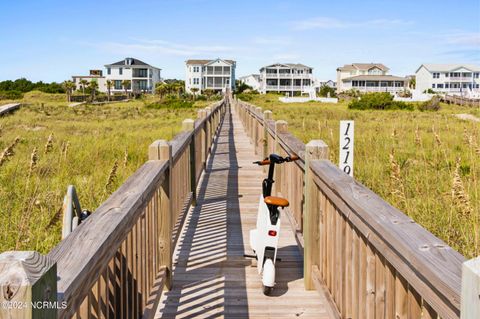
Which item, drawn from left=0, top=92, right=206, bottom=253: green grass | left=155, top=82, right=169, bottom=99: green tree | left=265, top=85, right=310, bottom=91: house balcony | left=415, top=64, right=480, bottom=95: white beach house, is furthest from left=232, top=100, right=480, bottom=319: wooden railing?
left=265, top=85, right=310, bottom=91: house balcony

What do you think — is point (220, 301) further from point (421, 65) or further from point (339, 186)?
point (421, 65)

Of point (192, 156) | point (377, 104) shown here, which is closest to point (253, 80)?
point (377, 104)

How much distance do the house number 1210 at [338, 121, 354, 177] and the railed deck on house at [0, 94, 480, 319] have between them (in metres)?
0.57

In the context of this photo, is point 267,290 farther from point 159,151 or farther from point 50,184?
point 50,184

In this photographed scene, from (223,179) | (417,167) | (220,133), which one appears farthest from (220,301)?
(220,133)

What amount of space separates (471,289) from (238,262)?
13.5ft

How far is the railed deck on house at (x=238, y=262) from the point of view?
5.12 ft

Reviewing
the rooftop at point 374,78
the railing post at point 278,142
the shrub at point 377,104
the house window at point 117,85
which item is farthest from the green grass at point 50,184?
the rooftop at point 374,78

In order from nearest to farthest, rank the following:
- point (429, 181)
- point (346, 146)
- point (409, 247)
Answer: point (409, 247)
point (346, 146)
point (429, 181)

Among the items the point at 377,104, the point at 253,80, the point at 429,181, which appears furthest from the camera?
the point at 253,80

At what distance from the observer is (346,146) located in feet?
19.4

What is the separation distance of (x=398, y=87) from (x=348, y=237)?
113226mm

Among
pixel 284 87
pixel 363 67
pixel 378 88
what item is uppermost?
pixel 363 67

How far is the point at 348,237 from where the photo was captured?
3139 millimetres
